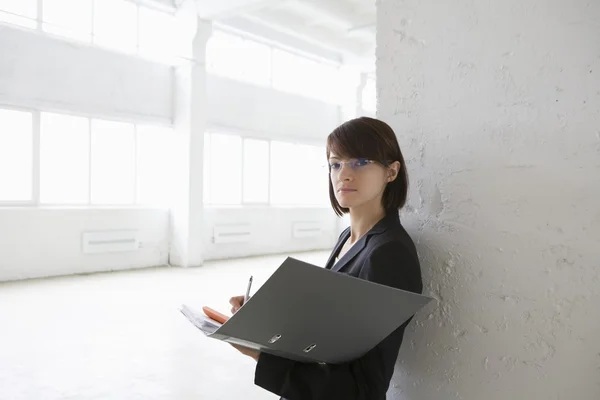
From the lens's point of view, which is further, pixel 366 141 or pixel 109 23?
pixel 109 23

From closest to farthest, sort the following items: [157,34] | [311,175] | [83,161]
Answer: [83,161]
[157,34]
[311,175]

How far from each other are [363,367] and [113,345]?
11.4 feet

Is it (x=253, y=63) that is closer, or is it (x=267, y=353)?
(x=267, y=353)

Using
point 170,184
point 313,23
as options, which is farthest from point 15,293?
point 313,23

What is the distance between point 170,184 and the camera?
9.16m

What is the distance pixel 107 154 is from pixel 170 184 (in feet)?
3.90

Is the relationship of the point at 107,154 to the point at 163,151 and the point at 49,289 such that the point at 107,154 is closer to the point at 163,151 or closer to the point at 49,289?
the point at 163,151

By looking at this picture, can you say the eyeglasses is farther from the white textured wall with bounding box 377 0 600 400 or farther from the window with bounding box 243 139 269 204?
the window with bounding box 243 139 269 204

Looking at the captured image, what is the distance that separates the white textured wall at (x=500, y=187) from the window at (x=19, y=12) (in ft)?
23.7

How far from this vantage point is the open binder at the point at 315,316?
40.3 inches

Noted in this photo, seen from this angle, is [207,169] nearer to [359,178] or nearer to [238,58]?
[238,58]

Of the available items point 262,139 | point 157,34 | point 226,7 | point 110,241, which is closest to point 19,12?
point 157,34

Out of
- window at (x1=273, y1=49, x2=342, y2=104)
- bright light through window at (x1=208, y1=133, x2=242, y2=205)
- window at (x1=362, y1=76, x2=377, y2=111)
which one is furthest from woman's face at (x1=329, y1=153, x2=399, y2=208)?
window at (x1=362, y1=76, x2=377, y2=111)

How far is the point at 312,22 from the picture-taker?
1065 cm
